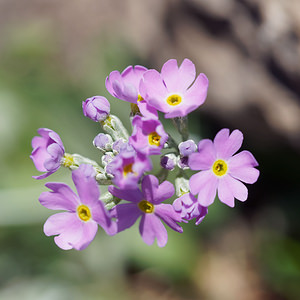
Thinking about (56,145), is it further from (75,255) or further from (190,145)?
(75,255)

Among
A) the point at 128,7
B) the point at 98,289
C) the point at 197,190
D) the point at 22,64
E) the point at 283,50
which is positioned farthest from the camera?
the point at 22,64

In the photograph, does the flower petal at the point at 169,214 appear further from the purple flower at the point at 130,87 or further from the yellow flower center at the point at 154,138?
the purple flower at the point at 130,87

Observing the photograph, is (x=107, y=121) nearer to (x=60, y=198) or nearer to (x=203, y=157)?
(x=60, y=198)

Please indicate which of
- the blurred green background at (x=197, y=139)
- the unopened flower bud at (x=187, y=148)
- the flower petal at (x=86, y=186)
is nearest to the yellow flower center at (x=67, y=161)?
the flower petal at (x=86, y=186)

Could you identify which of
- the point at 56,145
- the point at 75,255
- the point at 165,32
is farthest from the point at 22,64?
the point at 56,145

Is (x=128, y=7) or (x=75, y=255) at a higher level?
(x=128, y=7)

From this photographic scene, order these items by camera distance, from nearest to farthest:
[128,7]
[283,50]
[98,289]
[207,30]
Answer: [283,50] < [207,30] < [98,289] < [128,7]

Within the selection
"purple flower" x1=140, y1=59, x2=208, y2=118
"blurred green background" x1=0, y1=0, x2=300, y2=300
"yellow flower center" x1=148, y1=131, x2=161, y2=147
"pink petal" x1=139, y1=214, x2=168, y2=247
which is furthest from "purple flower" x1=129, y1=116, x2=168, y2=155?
"blurred green background" x1=0, y1=0, x2=300, y2=300
